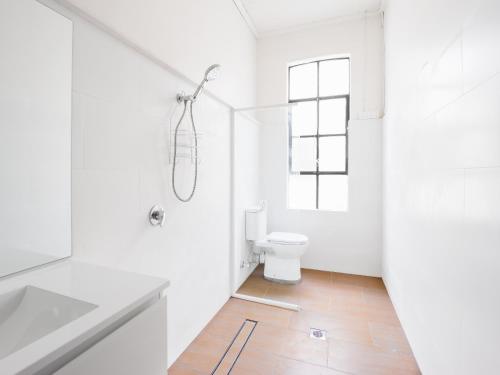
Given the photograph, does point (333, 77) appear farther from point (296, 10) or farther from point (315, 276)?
point (315, 276)

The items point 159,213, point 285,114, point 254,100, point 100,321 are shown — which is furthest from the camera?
point 254,100

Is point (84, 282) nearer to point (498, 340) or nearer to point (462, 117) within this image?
point (498, 340)

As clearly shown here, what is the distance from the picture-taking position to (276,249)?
2.54 meters

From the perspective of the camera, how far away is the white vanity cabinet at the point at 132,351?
53 centimetres

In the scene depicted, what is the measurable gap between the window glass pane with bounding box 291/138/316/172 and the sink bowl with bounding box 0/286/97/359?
215cm

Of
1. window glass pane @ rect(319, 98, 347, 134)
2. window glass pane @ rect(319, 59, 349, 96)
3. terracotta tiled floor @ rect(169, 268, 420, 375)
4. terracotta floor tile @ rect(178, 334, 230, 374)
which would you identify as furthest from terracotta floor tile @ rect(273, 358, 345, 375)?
window glass pane @ rect(319, 59, 349, 96)

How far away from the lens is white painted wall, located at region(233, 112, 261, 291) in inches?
94.4

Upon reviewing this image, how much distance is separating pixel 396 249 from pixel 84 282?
85.0 inches

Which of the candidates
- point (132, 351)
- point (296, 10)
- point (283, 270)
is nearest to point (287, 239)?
point (283, 270)

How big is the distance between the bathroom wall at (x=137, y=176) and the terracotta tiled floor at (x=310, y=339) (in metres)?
0.18

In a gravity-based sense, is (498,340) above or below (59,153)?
below

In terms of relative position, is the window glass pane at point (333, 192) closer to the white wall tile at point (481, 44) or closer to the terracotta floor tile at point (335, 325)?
the terracotta floor tile at point (335, 325)

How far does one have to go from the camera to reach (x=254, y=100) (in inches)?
122

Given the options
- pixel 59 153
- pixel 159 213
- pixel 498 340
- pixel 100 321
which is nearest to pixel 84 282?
pixel 100 321
